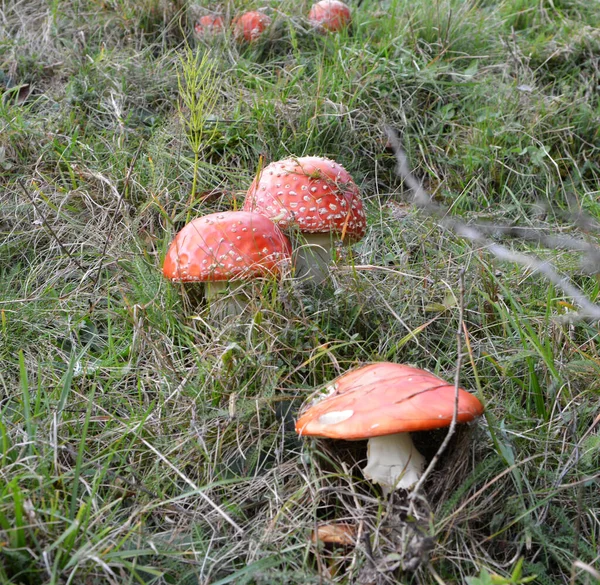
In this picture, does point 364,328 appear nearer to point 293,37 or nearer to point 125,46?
point 293,37

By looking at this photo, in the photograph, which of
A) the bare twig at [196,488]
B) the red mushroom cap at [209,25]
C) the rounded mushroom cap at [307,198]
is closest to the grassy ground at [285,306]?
the bare twig at [196,488]

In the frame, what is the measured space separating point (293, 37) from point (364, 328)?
2422mm

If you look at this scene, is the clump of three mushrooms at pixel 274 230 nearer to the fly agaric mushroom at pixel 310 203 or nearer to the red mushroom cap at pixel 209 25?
the fly agaric mushroom at pixel 310 203

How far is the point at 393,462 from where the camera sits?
5.76 ft

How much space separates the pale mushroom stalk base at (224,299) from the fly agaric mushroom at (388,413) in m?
0.67

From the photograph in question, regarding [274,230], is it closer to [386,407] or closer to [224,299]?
[224,299]

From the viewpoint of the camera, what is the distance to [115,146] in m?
3.44

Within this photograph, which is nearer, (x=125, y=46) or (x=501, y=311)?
(x=501, y=311)

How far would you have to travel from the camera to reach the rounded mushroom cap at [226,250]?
227 centimetres

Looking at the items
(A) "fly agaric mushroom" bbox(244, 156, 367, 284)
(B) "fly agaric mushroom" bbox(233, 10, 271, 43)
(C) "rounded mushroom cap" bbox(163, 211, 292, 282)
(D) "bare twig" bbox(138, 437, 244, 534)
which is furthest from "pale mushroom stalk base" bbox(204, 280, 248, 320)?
(B) "fly agaric mushroom" bbox(233, 10, 271, 43)

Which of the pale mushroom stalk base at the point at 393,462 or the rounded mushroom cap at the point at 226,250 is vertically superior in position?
the rounded mushroom cap at the point at 226,250

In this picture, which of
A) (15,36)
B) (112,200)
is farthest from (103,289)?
(15,36)

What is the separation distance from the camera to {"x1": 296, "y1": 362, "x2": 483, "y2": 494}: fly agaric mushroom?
1558 mm

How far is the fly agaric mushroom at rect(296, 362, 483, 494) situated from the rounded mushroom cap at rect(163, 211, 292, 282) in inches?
23.5
